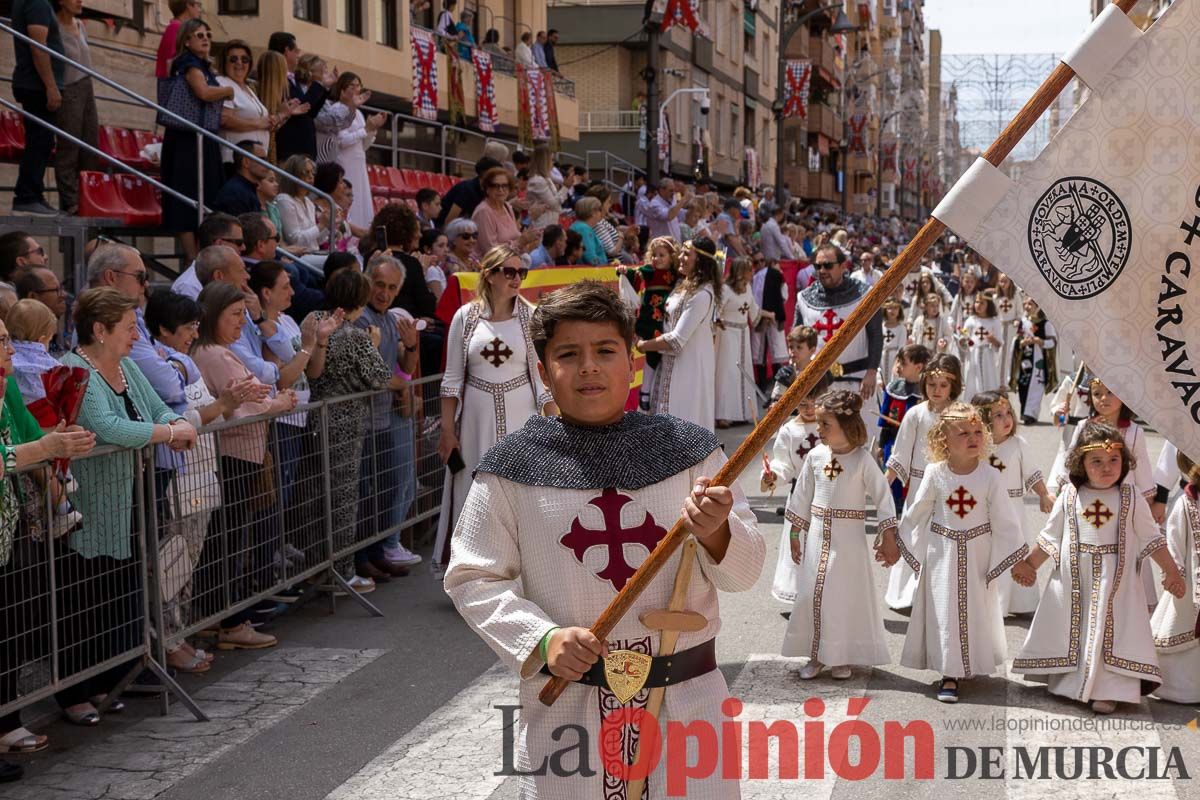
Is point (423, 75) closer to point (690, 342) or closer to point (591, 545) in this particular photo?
point (690, 342)

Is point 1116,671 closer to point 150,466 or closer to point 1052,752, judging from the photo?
point 1052,752

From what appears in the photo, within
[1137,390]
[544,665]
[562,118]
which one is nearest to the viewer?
[544,665]

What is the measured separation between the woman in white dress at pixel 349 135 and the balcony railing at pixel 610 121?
2384 cm

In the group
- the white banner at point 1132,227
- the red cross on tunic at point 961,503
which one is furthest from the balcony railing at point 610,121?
the white banner at point 1132,227

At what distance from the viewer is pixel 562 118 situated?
3088cm

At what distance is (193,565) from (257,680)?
26.5 inches

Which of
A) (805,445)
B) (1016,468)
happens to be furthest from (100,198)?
(1016,468)

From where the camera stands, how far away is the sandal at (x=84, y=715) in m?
6.47

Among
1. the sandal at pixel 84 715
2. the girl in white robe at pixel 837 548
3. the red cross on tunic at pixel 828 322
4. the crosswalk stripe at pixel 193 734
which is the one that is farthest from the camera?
the red cross on tunic at pixel 828 322

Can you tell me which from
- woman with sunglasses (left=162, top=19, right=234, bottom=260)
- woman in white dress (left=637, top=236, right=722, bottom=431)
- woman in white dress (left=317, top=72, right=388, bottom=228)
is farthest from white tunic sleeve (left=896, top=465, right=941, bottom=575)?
woman in white dress (left=317, top=72, right=388, bottom=228)

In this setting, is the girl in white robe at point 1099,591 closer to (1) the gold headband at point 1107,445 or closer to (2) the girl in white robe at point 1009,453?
(1) the gold headband at point 1107,445

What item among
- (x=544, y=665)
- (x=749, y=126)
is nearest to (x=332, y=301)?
(x=544, y=665)

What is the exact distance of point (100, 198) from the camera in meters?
11.3

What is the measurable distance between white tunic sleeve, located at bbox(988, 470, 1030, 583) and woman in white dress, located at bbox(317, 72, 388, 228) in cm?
817
